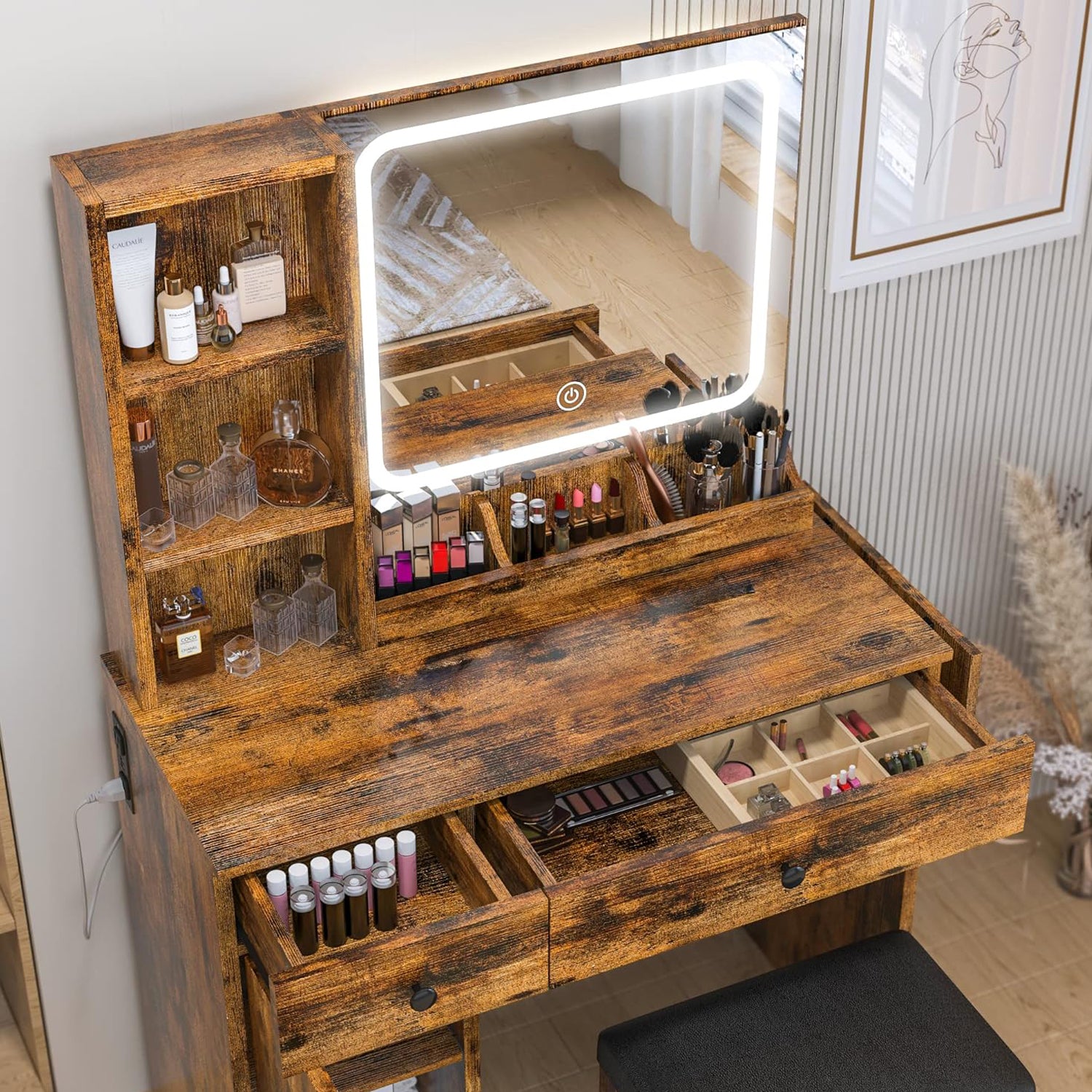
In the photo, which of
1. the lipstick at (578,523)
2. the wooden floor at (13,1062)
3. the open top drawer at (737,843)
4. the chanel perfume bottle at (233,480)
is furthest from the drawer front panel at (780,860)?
the wooden floor at (13,1062)

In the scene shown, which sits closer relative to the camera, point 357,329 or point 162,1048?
point 357,329

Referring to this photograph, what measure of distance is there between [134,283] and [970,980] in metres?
1.98

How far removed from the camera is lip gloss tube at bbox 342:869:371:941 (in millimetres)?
2104

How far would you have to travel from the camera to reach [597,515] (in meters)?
2.53

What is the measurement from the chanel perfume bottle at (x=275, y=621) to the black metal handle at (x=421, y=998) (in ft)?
1.77

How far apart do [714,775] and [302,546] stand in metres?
0.66

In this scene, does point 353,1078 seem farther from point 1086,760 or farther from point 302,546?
point 1086,760

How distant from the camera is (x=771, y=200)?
2.48 metres

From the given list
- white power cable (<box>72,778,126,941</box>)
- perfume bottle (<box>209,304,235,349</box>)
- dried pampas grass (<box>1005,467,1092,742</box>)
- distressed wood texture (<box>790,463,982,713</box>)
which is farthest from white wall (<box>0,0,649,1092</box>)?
dried pampas grass (<box>1005,467,1092,742</box>)

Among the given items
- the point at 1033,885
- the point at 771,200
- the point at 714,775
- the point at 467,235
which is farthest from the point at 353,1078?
the point at 1033,885

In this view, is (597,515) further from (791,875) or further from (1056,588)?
(1056,588)

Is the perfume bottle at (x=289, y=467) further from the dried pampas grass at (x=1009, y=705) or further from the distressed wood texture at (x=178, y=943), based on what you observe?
the dried pampas grass at (x=1009, y=705)

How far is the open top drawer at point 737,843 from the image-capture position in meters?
2.15

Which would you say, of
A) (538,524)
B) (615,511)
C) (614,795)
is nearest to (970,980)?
(614,795)
